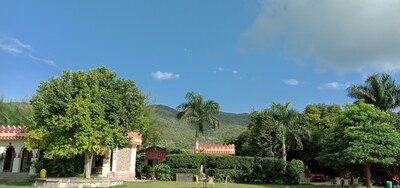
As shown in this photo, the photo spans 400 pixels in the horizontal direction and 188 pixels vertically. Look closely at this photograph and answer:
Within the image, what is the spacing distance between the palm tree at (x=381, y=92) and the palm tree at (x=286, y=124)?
22.2ft

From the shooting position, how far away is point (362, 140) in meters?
23.2

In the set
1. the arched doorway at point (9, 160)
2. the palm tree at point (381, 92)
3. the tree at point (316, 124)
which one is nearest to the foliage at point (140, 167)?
the arched doorway at point (9, 160)

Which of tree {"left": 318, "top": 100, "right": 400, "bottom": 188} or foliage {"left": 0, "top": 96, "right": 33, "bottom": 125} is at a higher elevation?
foliage {"left": 0, "top": 96, "right": 33, "bottom": 125}

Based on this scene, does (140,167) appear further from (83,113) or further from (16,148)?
(83,113)

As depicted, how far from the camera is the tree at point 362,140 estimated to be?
2281cm

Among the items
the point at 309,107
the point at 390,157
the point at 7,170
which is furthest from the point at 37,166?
the point at 309,107

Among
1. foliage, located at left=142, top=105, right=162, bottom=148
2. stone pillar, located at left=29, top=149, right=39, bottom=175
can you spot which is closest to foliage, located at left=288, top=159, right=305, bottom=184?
foliage, located at left=142, top=105, right=162, bottom=148

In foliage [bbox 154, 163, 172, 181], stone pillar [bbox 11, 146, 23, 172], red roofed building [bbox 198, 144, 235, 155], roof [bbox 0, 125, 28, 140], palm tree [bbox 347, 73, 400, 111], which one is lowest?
foliage [bbox 154, 163, 172, 181]

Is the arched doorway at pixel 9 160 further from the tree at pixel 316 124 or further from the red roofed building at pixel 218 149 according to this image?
the tree at pixel 316 124

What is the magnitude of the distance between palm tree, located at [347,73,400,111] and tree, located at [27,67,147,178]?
22696 millimetres

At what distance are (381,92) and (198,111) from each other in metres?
18.5

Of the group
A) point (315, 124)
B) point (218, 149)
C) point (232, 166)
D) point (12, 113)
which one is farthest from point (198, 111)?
point (12, 113)

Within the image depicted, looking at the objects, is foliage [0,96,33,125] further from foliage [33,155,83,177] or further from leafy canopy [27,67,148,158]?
leafy canopy [27,67,148,158]

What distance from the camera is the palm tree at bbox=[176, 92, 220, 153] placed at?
37969 millimetres
